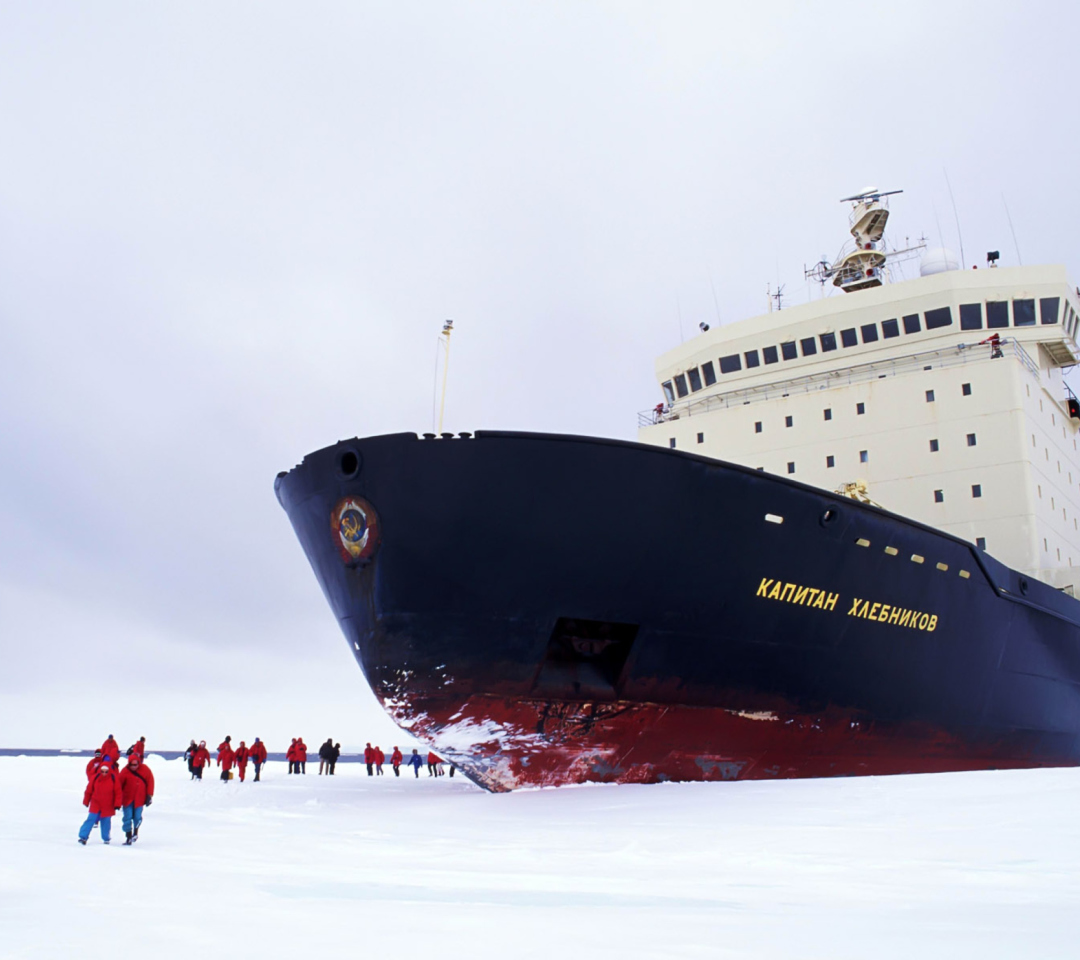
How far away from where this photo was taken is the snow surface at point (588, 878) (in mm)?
3586

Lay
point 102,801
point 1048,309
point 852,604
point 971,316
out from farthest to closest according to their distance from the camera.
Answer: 1. point 1048,309
2. point 971,316
3. point 852,604
4. point 102,801

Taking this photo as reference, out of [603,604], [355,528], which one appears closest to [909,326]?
[603,604]

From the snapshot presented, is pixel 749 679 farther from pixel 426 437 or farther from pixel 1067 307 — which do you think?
pixel 1067 307

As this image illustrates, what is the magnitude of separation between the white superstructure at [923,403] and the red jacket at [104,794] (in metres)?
11.9

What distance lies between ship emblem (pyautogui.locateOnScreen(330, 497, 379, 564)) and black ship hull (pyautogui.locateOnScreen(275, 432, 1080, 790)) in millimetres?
29

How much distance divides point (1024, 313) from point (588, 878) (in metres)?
15.9

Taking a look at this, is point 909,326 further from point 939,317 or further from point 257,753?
point 257,753

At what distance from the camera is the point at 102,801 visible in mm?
7070

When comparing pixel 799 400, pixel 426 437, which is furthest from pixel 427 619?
pixel 799 400

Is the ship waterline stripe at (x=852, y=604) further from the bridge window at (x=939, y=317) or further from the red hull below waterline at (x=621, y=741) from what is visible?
the bridge window at (x=939, y=317)

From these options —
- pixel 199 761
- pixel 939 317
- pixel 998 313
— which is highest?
pixel 998 313

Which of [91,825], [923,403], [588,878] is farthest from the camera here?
[923,403]

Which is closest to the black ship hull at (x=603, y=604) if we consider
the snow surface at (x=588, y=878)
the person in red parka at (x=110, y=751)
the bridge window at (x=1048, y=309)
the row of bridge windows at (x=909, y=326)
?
the snow surface at (x=588, y=878)

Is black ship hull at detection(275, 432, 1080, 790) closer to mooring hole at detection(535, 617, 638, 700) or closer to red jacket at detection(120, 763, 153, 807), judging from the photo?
mooring hole at detection(535, 617, 638, 700)
